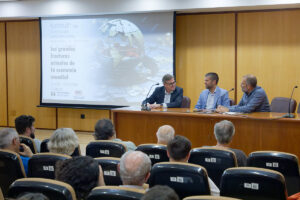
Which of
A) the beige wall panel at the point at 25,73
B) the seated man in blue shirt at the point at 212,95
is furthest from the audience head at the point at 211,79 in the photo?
the beige wall panel at the point at 25,73

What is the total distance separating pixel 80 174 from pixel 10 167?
104 centimetres

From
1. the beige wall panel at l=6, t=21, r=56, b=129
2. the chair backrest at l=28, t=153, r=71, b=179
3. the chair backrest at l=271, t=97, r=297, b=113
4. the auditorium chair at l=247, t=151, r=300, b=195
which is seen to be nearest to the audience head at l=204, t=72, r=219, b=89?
the chair backrest at l=271, t=97, r=297, b=113

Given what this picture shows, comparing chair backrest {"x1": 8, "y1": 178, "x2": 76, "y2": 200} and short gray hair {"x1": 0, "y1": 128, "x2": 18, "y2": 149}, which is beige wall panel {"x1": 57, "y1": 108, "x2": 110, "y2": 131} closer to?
short gray hair {"x1": 0, "y1": 128, "x2": 18, "y2": 149}

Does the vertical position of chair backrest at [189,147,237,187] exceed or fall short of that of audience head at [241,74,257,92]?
it falls short

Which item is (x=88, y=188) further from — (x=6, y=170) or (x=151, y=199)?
(x=6, y=170)

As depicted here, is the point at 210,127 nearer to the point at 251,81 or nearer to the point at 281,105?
the point at 251,81

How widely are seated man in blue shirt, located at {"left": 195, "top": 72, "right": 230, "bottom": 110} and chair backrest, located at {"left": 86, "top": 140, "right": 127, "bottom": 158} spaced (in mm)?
2684

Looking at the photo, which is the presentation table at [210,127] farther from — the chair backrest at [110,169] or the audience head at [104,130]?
the chair backrest at [110,169]

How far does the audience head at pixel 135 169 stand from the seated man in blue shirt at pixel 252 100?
122 inches

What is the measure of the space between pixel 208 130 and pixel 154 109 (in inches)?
36.8

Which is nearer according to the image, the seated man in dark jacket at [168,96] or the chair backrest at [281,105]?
the chair backrest at [281,105]

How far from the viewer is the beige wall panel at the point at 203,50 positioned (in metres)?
7.13

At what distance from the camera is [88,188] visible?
2.12 meters

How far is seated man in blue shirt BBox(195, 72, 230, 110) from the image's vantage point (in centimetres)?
561
